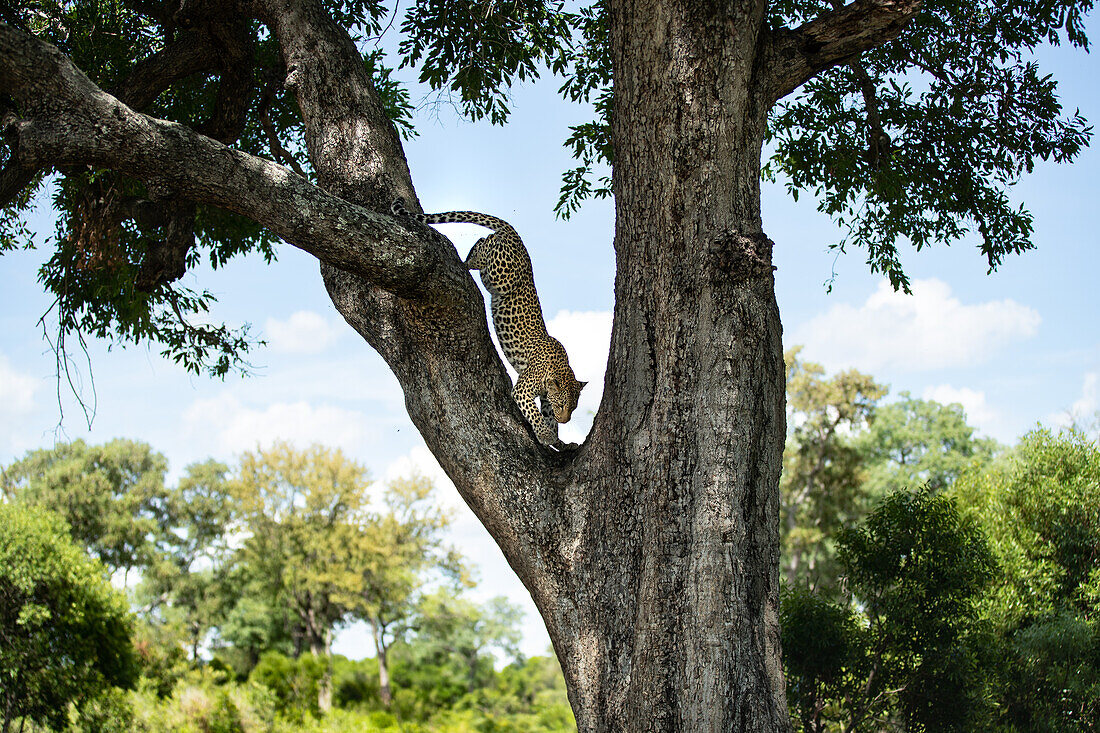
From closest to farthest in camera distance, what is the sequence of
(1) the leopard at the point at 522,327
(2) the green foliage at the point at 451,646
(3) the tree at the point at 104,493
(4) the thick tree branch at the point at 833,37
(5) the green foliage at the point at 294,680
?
(4) the thick tree branch at the point at 833,37
(1) the leopard at the point at 522,327
(5) the green foliage at the point at 294,680
(2) the green foliage at the point at 451,646
(3) the tree at the point at 104,493

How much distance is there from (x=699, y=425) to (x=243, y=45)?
455 centimetres

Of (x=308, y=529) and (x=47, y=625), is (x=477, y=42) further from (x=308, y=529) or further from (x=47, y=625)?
(x=308, y=529)

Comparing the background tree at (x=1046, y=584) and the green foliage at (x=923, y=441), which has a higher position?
the green foliage at (x=923, y=441)

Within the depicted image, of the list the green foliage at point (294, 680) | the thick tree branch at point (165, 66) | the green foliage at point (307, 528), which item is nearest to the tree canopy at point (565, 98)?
the thick tree branch at point (165, 66)

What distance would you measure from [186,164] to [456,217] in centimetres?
190

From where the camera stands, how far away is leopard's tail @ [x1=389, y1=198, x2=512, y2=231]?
4273 mm

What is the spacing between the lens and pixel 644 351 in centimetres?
361

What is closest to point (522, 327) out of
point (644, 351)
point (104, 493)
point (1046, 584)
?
point (644, 351)

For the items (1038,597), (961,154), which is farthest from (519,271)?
(1038,597)

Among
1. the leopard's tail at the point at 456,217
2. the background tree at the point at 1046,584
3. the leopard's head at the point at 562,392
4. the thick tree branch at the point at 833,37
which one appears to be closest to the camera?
the thick tree branch at the point at 833,37

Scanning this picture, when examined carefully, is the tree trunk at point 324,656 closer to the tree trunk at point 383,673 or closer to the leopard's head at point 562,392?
the tree trunk at point 383,673

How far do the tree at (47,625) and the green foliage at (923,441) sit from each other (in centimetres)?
1927

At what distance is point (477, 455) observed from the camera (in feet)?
12.5

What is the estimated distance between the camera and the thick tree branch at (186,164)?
3.54 meters
